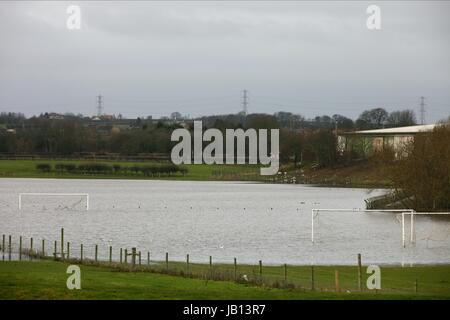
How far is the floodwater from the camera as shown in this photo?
61.5 m

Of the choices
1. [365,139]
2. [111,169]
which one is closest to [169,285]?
[365,139]

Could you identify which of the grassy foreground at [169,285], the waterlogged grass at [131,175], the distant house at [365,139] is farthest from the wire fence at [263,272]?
the waterlogged grass at [131,175]

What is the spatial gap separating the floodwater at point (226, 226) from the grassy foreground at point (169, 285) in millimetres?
9746

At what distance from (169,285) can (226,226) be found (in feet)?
161

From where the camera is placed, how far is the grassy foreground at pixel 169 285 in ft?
106

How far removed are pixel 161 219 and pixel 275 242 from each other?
1049 inches

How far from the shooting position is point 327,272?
48.2 m

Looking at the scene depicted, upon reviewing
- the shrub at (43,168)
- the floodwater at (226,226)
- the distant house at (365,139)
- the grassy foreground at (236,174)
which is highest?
the distant house at (365,139)

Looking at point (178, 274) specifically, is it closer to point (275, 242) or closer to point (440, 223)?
point (275, 242)

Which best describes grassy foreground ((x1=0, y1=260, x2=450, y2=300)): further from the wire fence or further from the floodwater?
the floodwater

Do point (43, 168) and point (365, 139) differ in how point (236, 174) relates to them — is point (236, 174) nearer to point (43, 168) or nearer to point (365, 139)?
point (365, 139)

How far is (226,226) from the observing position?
3393 inches

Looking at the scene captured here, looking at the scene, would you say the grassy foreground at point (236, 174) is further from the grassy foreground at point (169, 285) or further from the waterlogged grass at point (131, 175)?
the grassy foreground at point (169, 285)
